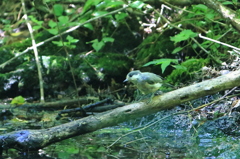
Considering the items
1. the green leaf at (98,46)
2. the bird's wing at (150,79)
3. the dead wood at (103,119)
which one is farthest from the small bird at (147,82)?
the green leaf at (98,46)

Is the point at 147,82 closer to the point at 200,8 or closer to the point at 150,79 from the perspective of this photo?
the point at 150,79

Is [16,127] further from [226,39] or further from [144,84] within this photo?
[226,39]

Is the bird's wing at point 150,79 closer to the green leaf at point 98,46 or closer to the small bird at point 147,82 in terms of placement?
the small bird at point 147,82

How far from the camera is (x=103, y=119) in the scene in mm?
2918

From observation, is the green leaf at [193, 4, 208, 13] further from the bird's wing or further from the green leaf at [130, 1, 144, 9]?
the bird's wing

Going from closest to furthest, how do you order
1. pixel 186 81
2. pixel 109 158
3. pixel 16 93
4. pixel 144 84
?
pixel 109 158 → pixel 144 84 → pixel 186 81 → pixel 16 93

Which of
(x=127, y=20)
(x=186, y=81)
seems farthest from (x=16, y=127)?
(x=127, y=20)

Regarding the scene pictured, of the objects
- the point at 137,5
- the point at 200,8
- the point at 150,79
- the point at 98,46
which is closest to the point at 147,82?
the point at 150,79

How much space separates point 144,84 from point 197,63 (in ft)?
5.52

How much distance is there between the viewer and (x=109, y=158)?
279 centimetres

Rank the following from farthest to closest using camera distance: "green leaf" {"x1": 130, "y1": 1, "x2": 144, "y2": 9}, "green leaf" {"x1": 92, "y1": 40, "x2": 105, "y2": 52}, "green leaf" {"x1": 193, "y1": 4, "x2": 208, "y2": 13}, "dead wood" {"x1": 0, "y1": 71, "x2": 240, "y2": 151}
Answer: "green leaf" {"x1": 92, "y1": 40, "x2": 105, "y2": 52} → "green leaf" {"x1": 130, "y1": 1, "x2": 144, "y2": 9} → "green leaf" {"x1": 193, "y1": 4, "x2": 208, "y2": 13} → "dead wood" {"x1": 0, "y1": 71, "x2": 240, "y2": 151}

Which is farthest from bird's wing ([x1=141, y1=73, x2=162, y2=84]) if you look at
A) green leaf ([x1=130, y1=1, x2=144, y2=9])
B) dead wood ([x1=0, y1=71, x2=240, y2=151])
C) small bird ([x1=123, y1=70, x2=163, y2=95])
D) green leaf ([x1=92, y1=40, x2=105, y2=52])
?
green leaf ([x1=92, y1=40, x2=105, y2=52])

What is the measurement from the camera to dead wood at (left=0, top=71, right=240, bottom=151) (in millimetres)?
2836

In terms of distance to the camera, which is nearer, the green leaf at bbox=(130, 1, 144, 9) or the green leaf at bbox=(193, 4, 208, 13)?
the green leaf at bbox=(193, 4, 208, 13)
